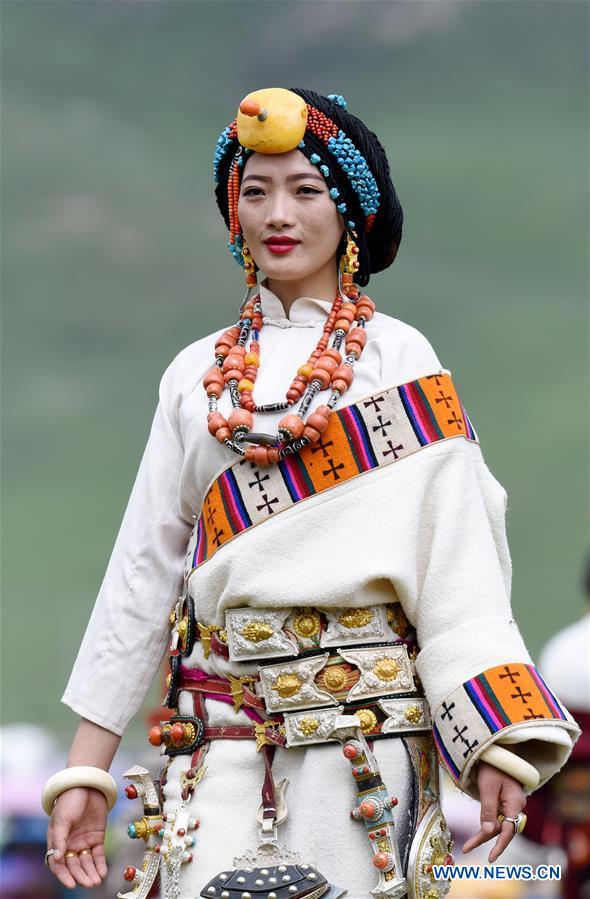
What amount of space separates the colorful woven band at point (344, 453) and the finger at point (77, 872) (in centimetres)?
60

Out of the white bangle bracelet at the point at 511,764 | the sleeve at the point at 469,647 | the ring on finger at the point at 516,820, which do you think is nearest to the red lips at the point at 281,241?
the sleeve at the point at 469,647

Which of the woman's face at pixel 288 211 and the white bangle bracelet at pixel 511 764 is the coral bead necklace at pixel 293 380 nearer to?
the woman's face at pixel 288 211

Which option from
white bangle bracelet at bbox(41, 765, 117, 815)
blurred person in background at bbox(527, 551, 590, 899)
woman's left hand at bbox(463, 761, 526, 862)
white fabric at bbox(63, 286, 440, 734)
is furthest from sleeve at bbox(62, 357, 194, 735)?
blurred person in background at bbox(527, 551, 590, 899)

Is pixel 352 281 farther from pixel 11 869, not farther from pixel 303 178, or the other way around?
pixel 11 869

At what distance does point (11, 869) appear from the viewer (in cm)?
690

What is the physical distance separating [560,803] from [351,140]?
3678mm

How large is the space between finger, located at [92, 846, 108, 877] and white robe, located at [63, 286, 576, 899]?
0.22 metres

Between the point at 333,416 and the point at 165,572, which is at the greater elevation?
the point at 333,416

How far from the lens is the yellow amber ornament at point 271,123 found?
286 centimetres

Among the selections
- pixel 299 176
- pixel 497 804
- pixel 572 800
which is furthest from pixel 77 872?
pixel 572 800

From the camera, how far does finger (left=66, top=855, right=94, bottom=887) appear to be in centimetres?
282

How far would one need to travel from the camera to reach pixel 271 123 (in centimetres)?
285

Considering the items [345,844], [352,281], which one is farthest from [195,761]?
[352,281]

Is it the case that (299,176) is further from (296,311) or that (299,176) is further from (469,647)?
(469,647)
